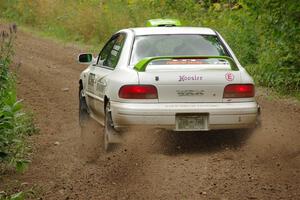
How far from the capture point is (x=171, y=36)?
8.76 metres

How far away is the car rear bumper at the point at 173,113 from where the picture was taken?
776 centimetres

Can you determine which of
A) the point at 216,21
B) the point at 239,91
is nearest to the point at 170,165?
the point at 239,91

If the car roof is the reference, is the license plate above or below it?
below

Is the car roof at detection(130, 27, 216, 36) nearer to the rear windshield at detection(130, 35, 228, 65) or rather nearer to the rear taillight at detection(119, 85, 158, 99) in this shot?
the rear windshield at detection(130, 35, 228, 65)

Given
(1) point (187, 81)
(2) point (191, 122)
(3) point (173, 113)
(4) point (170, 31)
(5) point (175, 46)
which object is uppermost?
(4) point (170, 31)

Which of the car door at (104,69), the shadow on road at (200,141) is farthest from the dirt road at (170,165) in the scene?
the car door at (104,69)

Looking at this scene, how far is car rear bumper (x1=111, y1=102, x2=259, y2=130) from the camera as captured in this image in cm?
776

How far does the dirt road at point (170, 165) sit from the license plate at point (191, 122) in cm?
33

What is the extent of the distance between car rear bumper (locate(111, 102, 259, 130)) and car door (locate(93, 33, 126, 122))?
851 mm

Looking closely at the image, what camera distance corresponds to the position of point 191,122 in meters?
7.83

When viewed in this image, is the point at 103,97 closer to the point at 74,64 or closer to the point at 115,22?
the point at 74,64

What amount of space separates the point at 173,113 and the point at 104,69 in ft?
5.57

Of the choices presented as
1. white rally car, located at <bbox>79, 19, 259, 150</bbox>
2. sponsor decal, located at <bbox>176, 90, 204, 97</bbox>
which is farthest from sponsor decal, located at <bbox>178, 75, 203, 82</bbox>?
sponsor decal, located at <bbox>176, 90, 204, 97</bbox>

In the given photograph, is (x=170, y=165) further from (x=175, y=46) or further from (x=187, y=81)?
(x=175, y=46)
